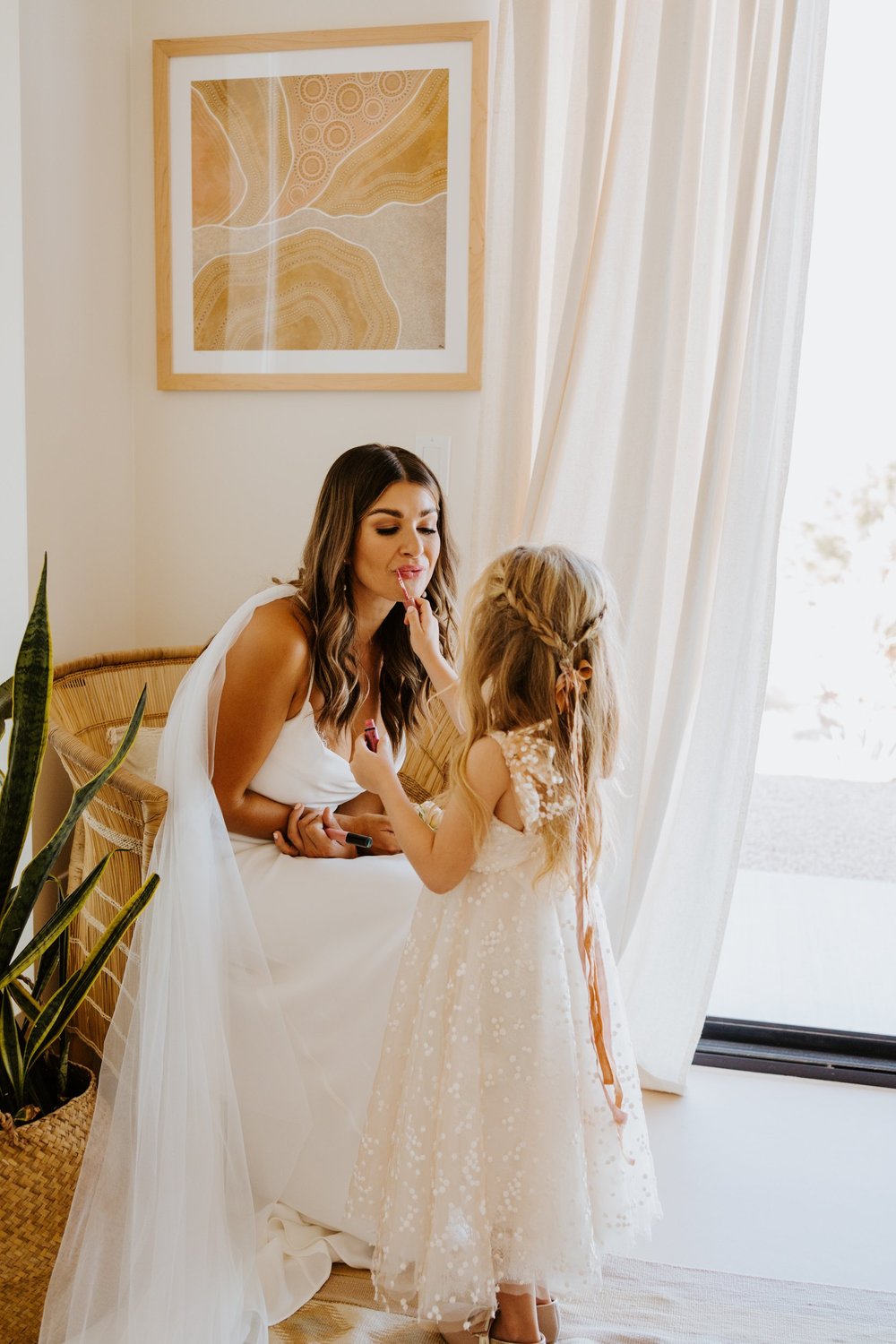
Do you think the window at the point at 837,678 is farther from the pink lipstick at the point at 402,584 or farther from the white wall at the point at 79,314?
the white wall at the point at 79,314

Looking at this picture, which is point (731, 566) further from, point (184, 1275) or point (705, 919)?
point (184, 1275)

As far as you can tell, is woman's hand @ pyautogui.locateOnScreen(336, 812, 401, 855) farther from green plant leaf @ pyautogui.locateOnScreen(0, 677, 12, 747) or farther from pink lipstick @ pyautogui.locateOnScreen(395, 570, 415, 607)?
green plant leaf @ pyautogui.locateOnScreen(0, 677, 12, 747)

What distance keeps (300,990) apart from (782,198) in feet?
5.55

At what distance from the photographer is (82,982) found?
1486 mm

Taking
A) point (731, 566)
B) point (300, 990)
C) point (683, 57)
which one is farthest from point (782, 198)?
point (300, 990)

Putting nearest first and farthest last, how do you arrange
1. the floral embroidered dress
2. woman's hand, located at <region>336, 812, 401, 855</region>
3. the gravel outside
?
the floral embroidered dress
woman's hand, located at <region>336, 812, 401, 855</region>
the gravel outside

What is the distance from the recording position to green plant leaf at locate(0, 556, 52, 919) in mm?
1410

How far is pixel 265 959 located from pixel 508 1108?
501 mm

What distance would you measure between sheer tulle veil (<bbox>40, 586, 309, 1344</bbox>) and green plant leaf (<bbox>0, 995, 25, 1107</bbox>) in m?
0.12

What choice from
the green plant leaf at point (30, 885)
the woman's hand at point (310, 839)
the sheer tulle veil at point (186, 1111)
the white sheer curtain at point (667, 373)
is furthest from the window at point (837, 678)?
the green plant leaf at point (30, 885)

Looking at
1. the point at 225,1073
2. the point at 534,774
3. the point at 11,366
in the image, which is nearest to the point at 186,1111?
the point at 225,1073

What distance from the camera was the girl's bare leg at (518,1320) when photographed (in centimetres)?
143

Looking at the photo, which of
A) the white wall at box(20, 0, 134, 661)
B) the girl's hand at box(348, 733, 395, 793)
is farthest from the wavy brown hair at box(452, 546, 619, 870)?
the white wall at box(20, 0, 134, 661)

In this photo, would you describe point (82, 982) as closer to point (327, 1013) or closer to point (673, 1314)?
point (327, 1013)
